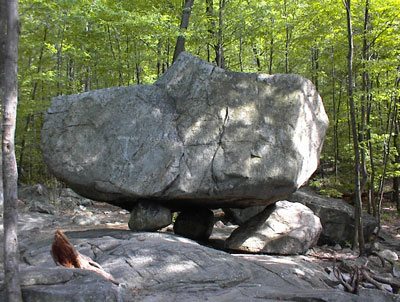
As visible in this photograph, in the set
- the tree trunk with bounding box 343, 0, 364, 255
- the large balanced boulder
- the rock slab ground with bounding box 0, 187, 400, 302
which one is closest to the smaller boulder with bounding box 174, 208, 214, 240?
the large balanced boulder

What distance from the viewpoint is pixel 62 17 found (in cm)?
1722

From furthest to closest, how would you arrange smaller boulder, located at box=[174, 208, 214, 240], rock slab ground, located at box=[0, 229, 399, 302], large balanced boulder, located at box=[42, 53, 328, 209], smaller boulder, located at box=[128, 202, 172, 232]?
smaller boulder, located at box=[174, 208, 214, 240] → smaller boulder, located at box=[128, 202, 172, 232] → large balanced boulder, located at box=[42, 53, 328, 209] → rock slab ground, located at box=[0, 229, 399, 302]

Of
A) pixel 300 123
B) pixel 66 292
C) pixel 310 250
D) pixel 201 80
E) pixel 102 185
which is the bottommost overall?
pixel 310 250

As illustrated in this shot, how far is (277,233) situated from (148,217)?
11.7ft

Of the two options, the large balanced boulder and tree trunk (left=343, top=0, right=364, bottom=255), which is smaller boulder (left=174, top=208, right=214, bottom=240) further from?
tree trunk (left=343, top=0, right=364, bottom=255)

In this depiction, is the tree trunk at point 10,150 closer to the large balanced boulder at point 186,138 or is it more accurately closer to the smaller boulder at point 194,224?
the large balanced boulder at point 186,138

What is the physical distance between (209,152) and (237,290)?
3442 mm

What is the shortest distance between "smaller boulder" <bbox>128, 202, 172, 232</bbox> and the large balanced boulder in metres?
0.27

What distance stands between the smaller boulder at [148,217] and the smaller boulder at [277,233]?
1979mm

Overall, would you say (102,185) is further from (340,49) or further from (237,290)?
(340,49)

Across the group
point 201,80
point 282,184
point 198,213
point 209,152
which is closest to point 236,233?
point 198,213

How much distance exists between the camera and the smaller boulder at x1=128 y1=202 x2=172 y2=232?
9.07 metres

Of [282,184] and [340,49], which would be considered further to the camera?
[340,49]

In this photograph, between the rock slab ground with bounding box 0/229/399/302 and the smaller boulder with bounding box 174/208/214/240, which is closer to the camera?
the rock slab ground with bounding box 0/229/399/302
